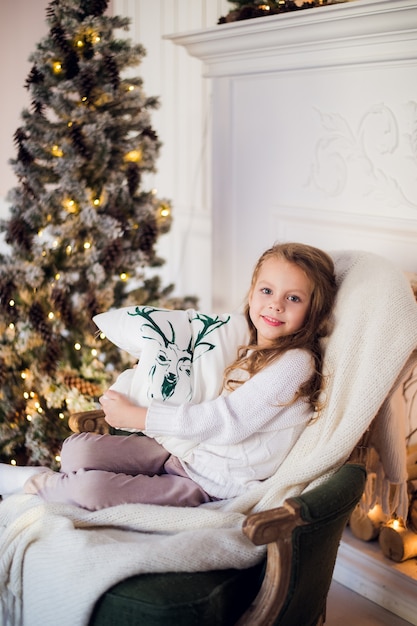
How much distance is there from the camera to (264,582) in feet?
5.08

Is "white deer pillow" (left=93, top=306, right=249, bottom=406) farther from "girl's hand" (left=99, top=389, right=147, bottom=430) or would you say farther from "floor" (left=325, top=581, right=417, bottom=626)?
"floor" (left=325, top=581, right=417, bottom=626)

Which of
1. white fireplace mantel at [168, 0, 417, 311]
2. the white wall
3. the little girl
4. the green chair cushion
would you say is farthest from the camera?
the white wall

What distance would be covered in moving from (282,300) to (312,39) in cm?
105

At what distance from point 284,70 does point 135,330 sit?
123 cm

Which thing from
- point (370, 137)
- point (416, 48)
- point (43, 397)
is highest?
point (416, 48)

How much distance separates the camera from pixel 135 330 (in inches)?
78.1

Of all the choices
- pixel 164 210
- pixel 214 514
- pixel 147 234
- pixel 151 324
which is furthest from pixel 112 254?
pixel 214 514

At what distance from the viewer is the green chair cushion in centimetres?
145

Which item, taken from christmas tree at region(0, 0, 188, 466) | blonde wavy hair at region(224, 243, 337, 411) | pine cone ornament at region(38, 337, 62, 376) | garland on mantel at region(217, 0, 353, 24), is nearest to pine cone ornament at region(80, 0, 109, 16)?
christmas tree at region(0, 0, 188, 466)

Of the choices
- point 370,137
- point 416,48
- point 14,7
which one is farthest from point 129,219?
point 14,7

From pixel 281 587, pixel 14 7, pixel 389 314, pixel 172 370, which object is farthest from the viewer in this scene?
pixel 14 7

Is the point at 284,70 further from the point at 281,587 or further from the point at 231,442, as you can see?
the point at 281,587

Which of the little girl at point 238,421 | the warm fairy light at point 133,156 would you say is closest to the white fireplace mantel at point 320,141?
the warm fairy light at point 133,156

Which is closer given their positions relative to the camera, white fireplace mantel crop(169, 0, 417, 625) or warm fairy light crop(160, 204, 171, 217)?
white fireplace mantel crop(169, 0, 417, 625)
